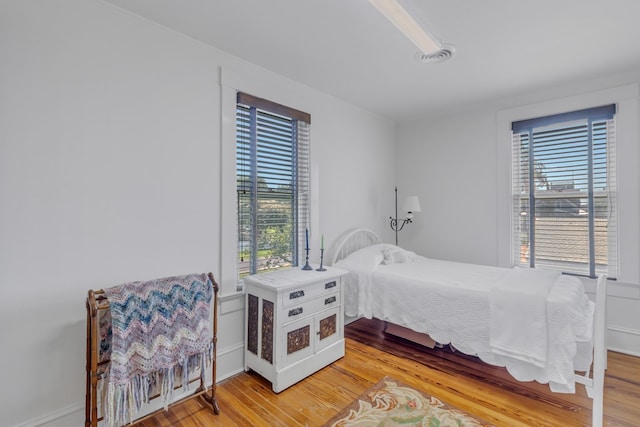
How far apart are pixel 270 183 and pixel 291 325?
1.21 meters

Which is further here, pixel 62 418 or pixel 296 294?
pixel 296 294

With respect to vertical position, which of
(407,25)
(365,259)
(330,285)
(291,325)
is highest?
(407,25)

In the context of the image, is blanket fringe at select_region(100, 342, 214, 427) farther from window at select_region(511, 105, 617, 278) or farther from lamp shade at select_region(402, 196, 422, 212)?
window at select_region(511, 105, 617, 278)

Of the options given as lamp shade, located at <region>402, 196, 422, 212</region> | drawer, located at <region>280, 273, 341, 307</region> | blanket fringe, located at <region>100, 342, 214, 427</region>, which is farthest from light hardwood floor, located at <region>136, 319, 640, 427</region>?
lamp shade, located at <region>402, 196, 422, 212</region>

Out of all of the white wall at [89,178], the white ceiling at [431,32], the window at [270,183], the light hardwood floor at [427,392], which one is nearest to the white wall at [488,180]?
the white ceiling at [431,32]

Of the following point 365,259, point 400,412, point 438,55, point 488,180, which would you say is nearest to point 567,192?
point 488,180

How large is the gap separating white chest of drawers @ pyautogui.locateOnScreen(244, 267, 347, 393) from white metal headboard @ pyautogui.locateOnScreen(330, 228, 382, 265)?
74 cm

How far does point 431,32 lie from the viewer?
2.07 meters

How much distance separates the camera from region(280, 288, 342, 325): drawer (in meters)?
2.19

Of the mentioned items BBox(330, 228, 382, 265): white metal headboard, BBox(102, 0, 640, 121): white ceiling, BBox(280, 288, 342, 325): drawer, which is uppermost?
BBox(102, 0, 640, 121): white ceiling

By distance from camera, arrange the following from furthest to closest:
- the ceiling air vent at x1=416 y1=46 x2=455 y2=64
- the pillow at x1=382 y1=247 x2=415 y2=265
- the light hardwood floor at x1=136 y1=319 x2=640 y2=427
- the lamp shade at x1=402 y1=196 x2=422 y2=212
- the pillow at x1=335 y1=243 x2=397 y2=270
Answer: the lamp shade at x1=402 y1=196 x2=422 y2=212
the pillow at x1=382 y1=247 x2=415 y2=265
the pillow at x1=335 y1=243 x2=397 y2=270
the ceiling air vent at x1=416 y1=46 x2=455 y2=64
the light hardwood floor at x1=136 y1=319 x2=640 y2=427

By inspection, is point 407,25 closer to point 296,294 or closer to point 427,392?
point 296,294

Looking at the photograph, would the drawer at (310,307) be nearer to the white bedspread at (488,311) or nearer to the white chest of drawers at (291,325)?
the white chest of drawers at (291,325)

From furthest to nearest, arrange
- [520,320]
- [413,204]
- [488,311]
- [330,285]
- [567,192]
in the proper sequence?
[413,204] → [567,192] → [330,285] → [488,311] → [520,320]
